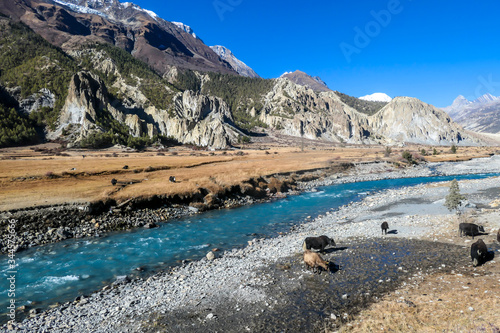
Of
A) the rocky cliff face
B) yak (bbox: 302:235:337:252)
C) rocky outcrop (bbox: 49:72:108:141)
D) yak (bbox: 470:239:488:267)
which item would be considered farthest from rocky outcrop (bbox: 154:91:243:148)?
yak (bbox: 470:239:488:267)

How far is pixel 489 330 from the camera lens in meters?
7.83

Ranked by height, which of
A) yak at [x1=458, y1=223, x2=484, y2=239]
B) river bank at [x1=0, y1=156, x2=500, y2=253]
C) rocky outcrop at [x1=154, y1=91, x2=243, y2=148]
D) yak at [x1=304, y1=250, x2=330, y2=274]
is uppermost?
rocky outcrop at [x1=154, y1=91, x2=243, y2=148]

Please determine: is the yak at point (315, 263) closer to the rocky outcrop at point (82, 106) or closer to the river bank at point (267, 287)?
the river bank at point (267, 287)

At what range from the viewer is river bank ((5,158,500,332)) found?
11.0m

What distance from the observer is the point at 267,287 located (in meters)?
13.6

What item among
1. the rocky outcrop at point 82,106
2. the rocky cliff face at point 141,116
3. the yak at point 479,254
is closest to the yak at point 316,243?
the yak at point 479,254

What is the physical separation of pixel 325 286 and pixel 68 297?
14454 mm

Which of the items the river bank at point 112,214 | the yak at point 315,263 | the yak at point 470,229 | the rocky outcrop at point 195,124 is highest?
the rocky outcrop at point 195,124

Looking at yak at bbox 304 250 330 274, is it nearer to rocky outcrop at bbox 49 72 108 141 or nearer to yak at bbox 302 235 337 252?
yak at bbox 302 235 337 252

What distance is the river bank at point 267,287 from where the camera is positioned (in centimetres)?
1104

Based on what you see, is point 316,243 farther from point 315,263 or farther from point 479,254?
point 479,254

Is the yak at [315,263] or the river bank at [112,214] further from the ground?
the yak at [315,263]

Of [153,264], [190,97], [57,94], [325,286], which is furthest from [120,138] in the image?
[325,286]

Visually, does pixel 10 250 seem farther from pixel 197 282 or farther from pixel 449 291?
pixel 449 291
